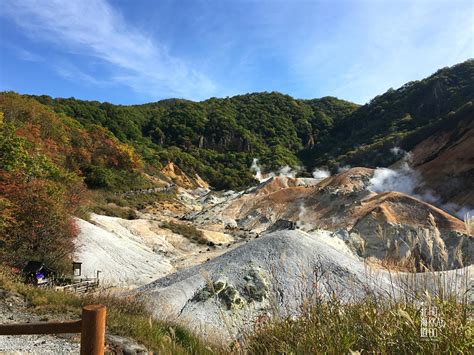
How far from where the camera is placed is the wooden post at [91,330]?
2.38 meters

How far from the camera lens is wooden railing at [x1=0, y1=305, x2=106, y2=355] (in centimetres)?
239

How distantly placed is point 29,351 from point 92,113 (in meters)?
77.0

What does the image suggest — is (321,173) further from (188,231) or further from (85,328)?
(85,328)

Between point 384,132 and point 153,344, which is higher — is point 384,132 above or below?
above

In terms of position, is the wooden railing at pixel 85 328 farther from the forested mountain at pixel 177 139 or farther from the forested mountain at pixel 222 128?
the forested mountain at pixel 222 128

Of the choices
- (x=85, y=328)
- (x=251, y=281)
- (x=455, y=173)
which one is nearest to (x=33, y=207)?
(x=251, y=281)

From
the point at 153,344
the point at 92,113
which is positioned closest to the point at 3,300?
the point at 153,344

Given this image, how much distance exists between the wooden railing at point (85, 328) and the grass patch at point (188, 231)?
29015 mm

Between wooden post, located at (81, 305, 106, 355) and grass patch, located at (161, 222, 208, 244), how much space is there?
2909 centimetres

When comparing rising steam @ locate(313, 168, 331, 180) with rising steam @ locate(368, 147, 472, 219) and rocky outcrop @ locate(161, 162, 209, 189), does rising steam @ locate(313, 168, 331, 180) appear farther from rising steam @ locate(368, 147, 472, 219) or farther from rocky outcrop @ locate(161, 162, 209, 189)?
rising steam @ locate(368, 147, 472, 219)

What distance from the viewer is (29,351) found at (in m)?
6.19

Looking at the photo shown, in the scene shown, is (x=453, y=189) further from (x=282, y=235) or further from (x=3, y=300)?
(x=3, y=300)

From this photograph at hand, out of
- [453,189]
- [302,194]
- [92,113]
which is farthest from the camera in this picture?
[92,113]

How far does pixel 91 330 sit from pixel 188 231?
3061cm
